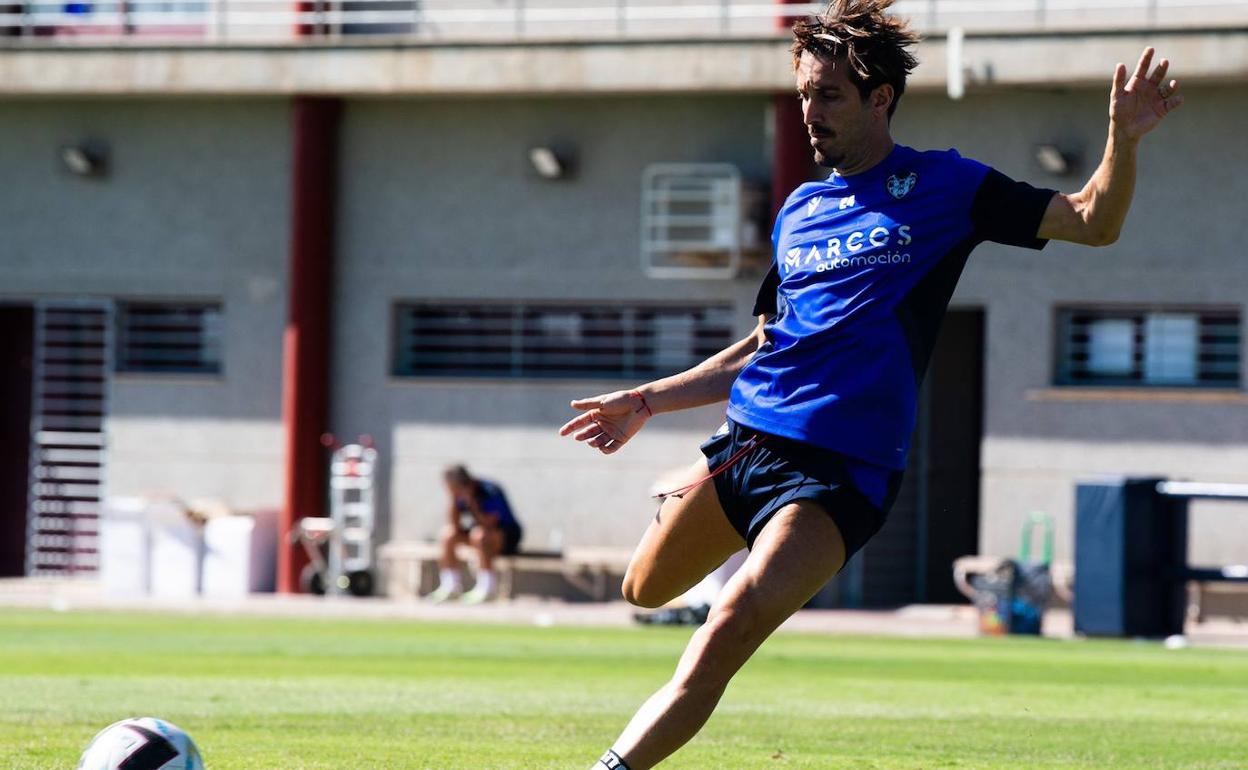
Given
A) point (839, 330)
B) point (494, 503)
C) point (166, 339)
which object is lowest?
point (494, 503)

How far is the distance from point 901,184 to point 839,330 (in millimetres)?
468

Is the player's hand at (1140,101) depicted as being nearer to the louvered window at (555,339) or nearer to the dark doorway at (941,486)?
the louvered window at (555,339)

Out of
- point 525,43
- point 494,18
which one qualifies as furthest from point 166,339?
point 525,43

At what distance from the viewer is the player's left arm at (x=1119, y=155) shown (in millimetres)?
5805

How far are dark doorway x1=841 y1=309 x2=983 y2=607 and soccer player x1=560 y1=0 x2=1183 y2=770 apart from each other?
1873cm

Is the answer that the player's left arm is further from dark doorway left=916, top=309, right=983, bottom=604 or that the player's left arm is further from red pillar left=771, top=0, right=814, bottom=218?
dark doorway left=916, top=309, right=983, bottom=604

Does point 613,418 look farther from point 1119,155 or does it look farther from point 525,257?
point 525,257

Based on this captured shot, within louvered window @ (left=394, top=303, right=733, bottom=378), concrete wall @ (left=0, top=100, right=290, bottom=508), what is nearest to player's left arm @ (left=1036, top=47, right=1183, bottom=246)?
louvered window @ (left=394, top=303, right=733, bottom=378)

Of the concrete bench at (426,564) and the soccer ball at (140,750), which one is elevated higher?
the soccer ball at (140,750)

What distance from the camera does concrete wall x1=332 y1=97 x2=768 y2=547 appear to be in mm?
24609

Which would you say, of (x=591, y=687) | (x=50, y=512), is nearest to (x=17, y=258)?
(x=50, y=512)

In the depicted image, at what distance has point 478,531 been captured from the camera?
23891mm

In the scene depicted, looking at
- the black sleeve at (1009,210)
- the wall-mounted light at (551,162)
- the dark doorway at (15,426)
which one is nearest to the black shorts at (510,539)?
the wall-mounted light at (551,162)

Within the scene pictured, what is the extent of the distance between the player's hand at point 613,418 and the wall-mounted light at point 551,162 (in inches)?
713
